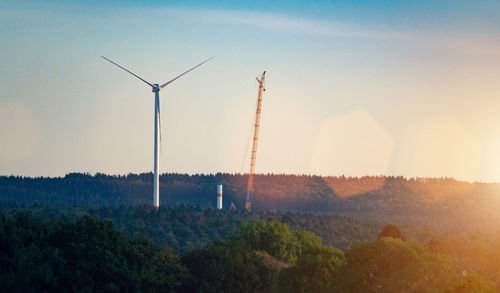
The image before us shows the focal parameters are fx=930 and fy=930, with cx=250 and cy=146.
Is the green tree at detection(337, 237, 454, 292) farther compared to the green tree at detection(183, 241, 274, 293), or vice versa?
the green tree at detection(183, 241, 274, 293)

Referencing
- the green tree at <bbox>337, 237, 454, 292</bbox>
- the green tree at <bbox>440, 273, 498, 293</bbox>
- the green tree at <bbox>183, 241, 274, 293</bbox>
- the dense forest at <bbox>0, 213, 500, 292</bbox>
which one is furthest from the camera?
the green tree at <bbox>183, 241, 274, 293</bbox>

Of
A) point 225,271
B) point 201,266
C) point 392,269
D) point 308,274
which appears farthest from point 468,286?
point 201,266

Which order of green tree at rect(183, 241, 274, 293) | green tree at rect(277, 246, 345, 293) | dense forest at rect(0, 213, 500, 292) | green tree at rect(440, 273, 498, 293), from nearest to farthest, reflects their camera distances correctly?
green tree at rect(440, 273, 498, 293) < dense forest at rect(0, 213, 500, 292) < green tree at rect(277, 246, 345, 293) < green tree at rect(183, 241, 274, 293)

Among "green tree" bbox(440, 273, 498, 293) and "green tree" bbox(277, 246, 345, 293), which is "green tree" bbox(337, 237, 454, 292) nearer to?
"green tree" bbox(440, 273, 498, 293)

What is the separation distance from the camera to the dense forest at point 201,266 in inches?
5295

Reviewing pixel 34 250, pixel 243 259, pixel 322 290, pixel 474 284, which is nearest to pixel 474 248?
pixel 243 259

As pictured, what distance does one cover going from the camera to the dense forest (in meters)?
134

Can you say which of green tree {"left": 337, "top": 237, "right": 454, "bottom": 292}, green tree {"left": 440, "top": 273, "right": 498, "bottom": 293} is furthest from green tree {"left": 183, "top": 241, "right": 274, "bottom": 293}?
green tree {"left": 440, "top": 273, "right": 498, "bottom": 293}

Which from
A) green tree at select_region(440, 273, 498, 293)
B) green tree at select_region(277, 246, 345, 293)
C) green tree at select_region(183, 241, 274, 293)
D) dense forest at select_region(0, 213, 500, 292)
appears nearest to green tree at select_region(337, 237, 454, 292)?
dense forest at select_region(0, 213, 500, 292)

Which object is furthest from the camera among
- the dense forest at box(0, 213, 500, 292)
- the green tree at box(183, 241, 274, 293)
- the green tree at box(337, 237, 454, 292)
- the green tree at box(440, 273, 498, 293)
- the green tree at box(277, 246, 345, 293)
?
the green tree at box(183, 241, 274, 293)

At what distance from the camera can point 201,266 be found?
183375 millimetres

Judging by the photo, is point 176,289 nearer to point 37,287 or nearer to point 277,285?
point 277,285

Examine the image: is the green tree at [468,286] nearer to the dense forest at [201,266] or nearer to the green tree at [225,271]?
the dense forest at [201,266]

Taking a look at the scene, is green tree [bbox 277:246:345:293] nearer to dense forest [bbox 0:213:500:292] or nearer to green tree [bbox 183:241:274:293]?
dense forest [bbox 0:213:500:292]
